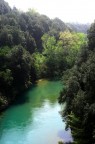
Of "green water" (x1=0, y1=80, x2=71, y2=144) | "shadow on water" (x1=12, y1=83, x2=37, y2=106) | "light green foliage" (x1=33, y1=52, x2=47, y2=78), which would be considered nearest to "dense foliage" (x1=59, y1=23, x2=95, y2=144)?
"green water" (x1=0, y1=80, x2=71, y2=144)

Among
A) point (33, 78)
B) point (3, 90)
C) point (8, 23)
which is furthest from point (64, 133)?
point (8, 23)

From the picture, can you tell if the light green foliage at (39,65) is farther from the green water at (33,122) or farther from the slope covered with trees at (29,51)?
the green water at (33,122)

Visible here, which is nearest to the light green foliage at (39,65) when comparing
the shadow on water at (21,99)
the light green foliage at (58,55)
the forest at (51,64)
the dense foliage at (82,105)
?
the forest at (51,64)

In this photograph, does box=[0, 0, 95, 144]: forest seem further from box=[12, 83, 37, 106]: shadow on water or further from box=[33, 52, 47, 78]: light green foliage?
box=[12, 83, 37, 106]: shadow on water

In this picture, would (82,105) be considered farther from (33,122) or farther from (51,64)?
(51,64)

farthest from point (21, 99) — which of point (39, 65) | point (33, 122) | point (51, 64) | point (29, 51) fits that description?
point (29, 51)

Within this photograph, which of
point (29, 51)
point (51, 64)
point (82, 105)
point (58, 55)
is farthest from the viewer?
point (29, 51)
